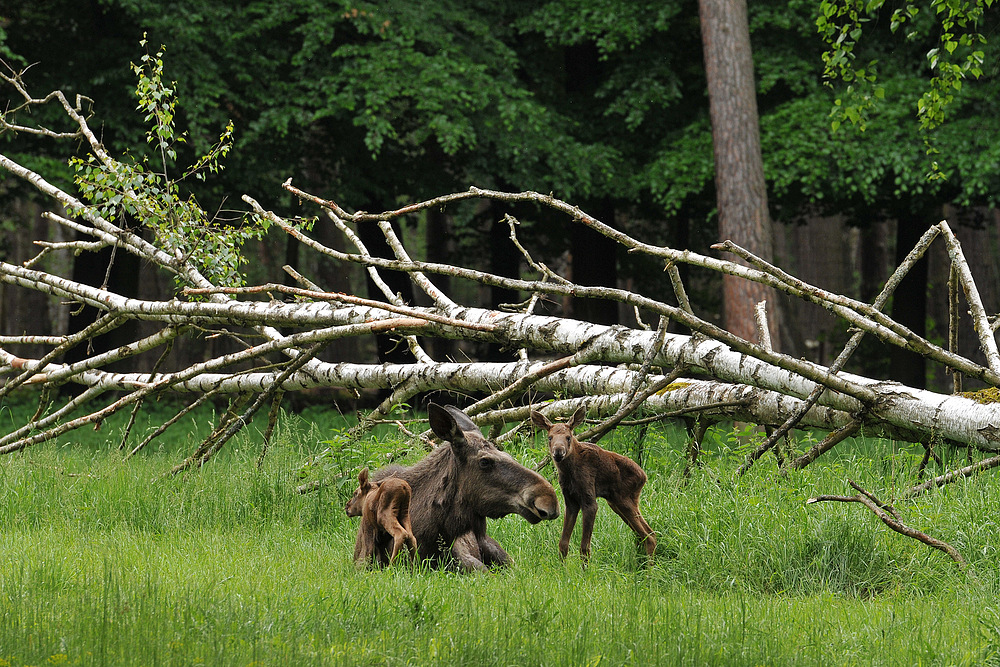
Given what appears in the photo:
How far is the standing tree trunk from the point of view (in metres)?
13.7

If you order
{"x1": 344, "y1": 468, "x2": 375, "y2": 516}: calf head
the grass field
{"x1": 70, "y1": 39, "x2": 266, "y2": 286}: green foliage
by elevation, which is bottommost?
the grass field

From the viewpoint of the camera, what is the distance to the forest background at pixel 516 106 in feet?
46.9

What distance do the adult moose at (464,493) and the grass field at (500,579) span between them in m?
0.25

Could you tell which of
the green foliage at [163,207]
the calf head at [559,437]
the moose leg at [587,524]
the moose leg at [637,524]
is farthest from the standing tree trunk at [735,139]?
the calf head at [559,437]

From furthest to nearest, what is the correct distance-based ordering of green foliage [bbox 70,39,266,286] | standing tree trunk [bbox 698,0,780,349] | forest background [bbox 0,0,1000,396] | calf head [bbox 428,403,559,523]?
forest background [bbox 0,0,1000,396] → standing tree trunk [bbox 698,0,780,349] → green foliage [bbox 70,39,266,286] → calf head [bbox 428,403,559,523]

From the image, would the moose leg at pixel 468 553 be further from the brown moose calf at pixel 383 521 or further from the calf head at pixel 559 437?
the calf head at pixel 559 437

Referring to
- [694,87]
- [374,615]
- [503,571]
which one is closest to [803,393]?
[503,571]

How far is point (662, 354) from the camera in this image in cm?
602

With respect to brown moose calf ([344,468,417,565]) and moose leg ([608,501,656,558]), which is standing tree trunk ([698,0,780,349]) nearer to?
moose leg ([608,501,656,558])

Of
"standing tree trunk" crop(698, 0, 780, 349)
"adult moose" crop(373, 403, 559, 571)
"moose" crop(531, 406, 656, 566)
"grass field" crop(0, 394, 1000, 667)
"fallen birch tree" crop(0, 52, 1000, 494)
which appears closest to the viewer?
"grass field" crop(0, 394, 1000, 667)

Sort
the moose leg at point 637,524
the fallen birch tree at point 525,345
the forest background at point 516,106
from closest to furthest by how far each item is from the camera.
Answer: the moose leg at point 637,524
the fallen birch tree at point 525,345
the forest background at point 516,106

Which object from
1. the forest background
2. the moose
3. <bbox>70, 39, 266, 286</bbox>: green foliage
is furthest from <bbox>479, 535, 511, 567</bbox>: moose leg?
the forest background

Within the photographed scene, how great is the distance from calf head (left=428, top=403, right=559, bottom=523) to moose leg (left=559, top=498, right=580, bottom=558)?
0.43 meters

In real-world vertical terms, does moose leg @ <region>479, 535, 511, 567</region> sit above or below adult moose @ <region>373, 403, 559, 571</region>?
below
